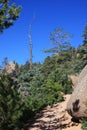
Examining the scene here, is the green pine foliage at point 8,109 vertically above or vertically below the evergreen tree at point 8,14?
below

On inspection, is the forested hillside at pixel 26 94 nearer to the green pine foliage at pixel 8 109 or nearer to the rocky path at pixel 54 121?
the green pine foliage at pixel 8 109

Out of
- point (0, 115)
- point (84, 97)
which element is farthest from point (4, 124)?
point (84, 97)

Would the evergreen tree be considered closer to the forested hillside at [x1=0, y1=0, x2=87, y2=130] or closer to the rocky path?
the forested hillside at [x1=0, y1=0, x2=87, y2=130]

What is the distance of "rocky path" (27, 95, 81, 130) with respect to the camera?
1466 centimetres

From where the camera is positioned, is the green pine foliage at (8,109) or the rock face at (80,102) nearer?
the rock face at (80,102)

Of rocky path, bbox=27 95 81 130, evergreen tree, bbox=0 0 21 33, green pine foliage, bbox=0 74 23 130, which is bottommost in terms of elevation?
rocky path, bbox=27 95 81 130

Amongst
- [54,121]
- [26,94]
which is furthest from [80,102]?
[26,94]

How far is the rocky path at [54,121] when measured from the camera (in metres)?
14.7

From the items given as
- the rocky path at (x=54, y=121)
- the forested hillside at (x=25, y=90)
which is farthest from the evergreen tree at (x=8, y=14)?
the rocky path at (x=54, y=121)

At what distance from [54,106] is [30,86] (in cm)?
461

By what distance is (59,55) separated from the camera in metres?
50.8

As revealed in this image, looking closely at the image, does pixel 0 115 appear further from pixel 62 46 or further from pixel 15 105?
pixel 62 46

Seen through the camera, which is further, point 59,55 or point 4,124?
point 59,55

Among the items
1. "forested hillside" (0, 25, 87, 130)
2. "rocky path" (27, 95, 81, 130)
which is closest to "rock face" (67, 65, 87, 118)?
"rocky path" (27, 95, 81, 130)
